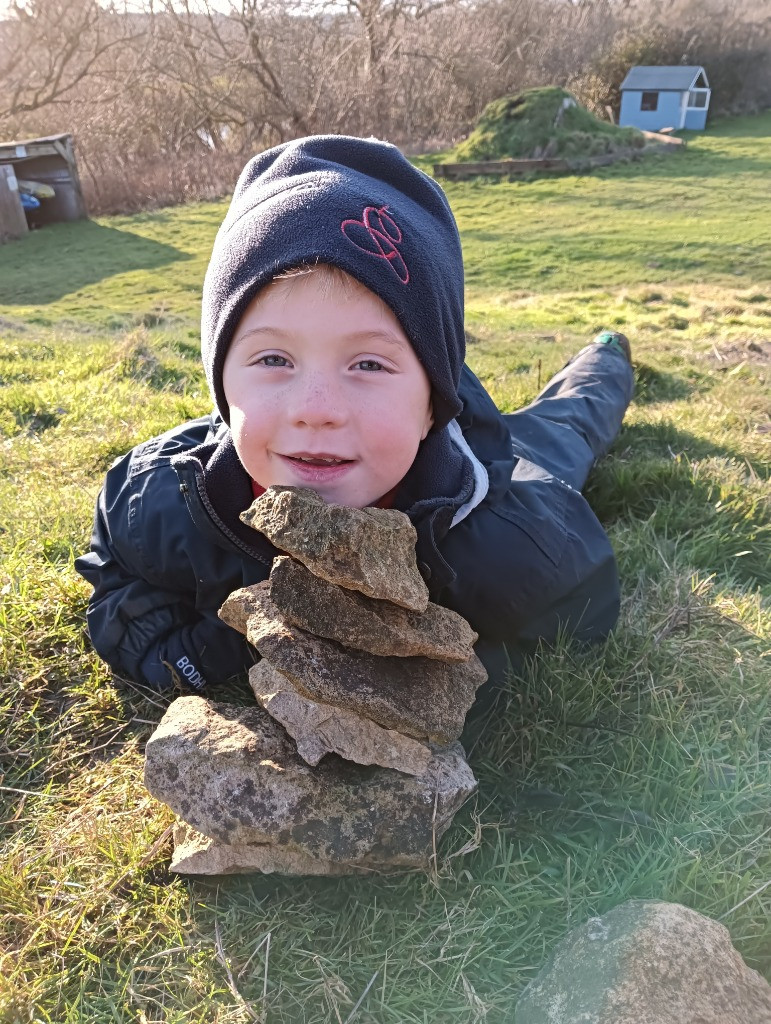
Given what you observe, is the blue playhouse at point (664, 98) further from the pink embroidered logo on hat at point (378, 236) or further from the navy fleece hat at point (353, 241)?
the pink embroidered logo on hat at point (378, 236)

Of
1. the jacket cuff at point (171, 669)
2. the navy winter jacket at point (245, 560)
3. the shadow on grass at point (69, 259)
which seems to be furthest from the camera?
the shadow on grass at point (69, 259)

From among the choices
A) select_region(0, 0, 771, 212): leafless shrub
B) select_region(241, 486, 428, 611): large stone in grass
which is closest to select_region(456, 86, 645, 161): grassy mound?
select_region(0, 0, 771, 212): leafless shrub

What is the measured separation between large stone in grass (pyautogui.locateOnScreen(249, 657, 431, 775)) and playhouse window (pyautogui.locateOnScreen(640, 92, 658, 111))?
116 ft

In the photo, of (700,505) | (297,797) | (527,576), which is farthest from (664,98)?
(297,797)

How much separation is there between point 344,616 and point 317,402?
1.74ft

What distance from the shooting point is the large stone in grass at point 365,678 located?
190 cm

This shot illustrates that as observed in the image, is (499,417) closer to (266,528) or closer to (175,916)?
(266,528)

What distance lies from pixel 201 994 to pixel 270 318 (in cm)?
156

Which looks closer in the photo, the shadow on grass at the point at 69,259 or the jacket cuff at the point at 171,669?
the jacket cuff at the point at 171,669

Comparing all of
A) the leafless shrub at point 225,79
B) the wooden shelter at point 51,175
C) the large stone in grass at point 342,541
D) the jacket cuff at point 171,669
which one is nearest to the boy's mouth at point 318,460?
the large stone in grass at point 342,541

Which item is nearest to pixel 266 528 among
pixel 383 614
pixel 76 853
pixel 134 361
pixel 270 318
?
pixel 383 614

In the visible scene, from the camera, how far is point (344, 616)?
1.96 m

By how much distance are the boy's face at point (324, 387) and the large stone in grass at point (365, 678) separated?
38cm

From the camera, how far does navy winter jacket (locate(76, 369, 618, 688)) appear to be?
7.97 feet
